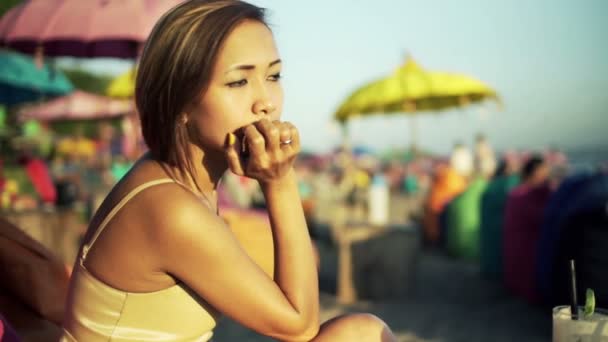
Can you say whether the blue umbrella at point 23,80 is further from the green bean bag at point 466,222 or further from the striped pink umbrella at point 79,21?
the green bean bag at point 466,222

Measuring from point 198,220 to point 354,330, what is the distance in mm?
450

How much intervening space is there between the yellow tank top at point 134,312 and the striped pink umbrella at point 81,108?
11806 millimetres

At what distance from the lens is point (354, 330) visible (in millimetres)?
1327

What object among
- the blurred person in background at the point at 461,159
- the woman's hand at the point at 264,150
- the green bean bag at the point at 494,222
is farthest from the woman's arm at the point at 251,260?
the blurred person in background at the point at 461,159

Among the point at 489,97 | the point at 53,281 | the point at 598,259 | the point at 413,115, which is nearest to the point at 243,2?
the point at 53,281

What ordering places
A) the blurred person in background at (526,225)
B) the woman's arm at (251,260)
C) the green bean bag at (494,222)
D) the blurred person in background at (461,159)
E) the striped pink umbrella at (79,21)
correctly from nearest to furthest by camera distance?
the woman's arm at (251,260) → the striped pink umbrella at (79,21) → the blurred person in background at (526,225) → the green bean bag at (494,222) → the blurred person in background at (461,159)

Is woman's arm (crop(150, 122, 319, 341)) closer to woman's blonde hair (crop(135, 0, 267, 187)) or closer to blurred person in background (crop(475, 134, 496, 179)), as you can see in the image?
woman's blonde hair (crop(135, 0, 267, 187))

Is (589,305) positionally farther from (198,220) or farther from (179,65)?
(179,65)

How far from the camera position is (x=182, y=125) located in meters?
1.31

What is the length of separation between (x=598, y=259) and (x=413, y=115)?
6738 mm

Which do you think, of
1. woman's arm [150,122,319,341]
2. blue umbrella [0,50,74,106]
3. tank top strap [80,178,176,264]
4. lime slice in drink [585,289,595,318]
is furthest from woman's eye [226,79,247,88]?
blue umbrella [0,50,74,106]

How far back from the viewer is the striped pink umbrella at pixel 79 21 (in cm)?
466

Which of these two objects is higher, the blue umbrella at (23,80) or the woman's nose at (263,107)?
the woman's nose at (263,107)

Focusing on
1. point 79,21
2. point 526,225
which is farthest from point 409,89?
point 79,21
